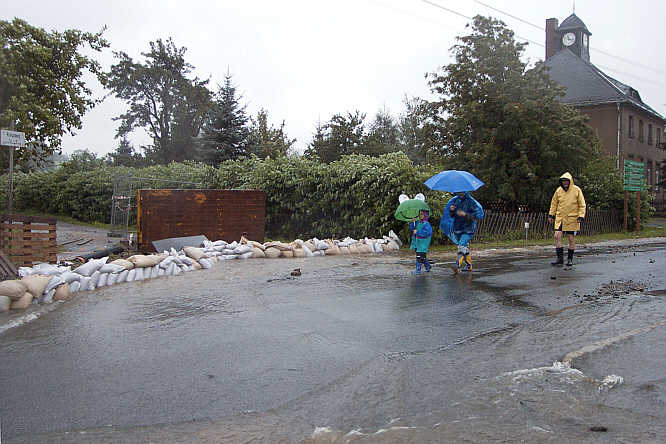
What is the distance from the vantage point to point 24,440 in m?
3.23

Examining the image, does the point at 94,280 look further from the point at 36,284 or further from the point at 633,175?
the point at 633,175

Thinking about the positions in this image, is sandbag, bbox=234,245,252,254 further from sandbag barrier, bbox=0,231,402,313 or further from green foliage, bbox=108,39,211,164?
green foliage, bbox=108,39,211,164

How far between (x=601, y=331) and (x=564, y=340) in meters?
0.61

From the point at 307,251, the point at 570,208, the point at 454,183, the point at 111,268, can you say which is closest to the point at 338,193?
the point at 307,251

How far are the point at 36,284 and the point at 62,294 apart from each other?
1.29 ft

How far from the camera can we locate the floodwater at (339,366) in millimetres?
3422

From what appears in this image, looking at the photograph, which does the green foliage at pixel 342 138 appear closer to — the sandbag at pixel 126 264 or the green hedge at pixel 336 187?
the green hedge at pixel 336 187

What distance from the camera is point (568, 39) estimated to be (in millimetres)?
53406

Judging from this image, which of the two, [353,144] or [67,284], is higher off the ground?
[353,144]

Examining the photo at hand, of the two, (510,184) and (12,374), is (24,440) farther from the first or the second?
(510,184)

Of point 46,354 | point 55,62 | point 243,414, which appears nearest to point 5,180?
point 55,62

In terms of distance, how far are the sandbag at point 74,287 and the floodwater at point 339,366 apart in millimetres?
229

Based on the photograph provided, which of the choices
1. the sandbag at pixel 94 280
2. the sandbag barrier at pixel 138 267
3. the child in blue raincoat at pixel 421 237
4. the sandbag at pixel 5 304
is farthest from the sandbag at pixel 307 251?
the sandbag at pixel 5 304

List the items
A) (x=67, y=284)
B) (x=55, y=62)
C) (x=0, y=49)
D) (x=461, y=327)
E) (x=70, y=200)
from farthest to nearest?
(x=70, y=200), (x=55, y=62), (x=0, y=49), (x=67, y=284), (x=461, y=327)
